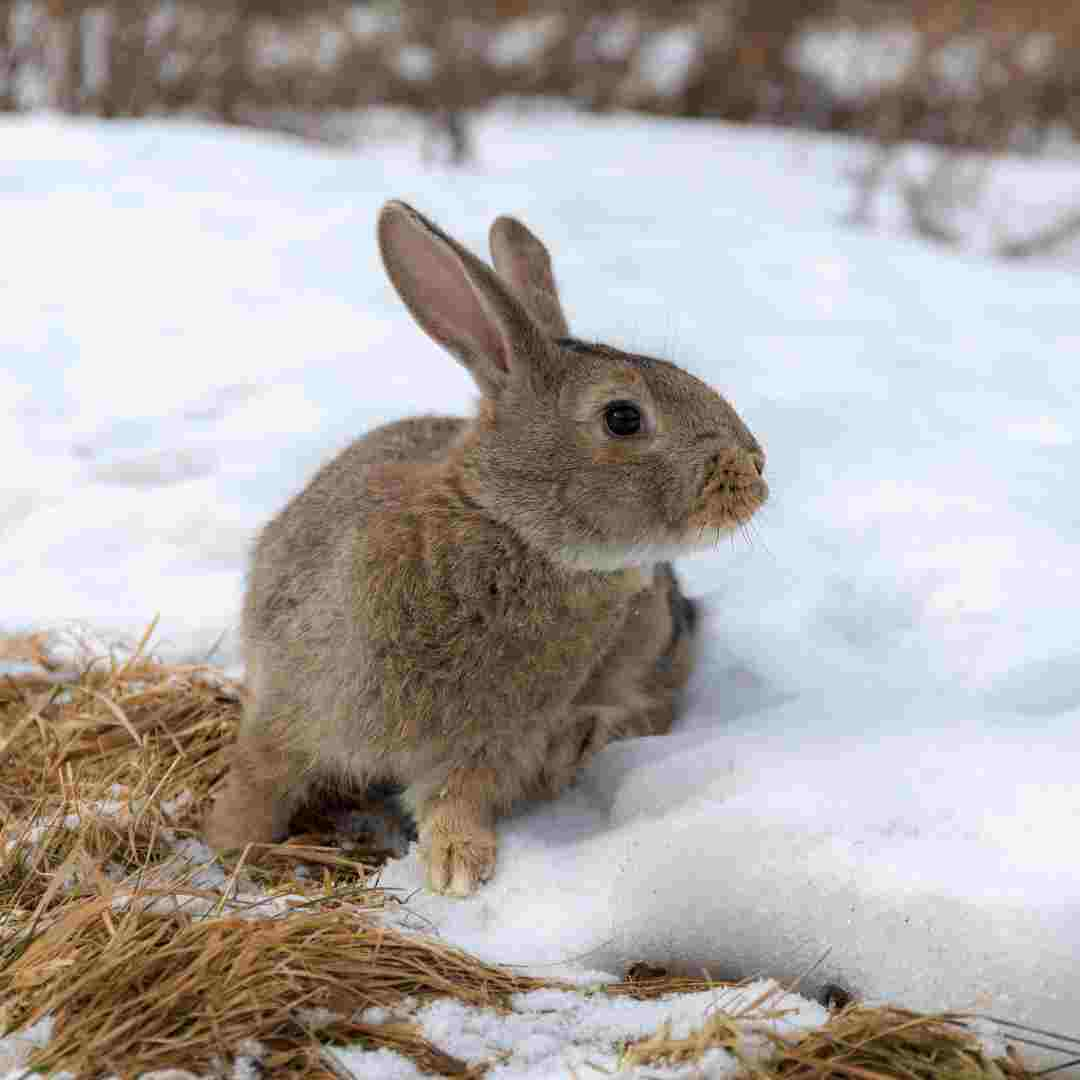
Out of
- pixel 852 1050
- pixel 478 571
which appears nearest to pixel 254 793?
pixel 478 571

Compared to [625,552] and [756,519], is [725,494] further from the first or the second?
[756,519]

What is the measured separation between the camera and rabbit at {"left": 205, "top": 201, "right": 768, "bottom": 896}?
2.51 meters

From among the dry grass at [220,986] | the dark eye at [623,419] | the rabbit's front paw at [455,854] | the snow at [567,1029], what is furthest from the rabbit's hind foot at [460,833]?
the dark eye at [623,419]

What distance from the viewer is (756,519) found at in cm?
366

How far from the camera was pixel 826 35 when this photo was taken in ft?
36.5

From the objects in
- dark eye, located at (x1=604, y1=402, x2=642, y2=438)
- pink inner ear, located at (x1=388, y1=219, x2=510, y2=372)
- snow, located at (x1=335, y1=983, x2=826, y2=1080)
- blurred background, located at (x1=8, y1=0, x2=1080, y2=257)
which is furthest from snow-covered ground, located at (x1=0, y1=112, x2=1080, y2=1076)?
blurred background, located at (x1=8, y1=0, x2=1080, y2=257)

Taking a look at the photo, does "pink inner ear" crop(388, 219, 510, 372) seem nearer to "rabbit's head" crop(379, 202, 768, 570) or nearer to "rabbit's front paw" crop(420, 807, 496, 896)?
"rabbit's head" crop(379, 202, 768, 570)

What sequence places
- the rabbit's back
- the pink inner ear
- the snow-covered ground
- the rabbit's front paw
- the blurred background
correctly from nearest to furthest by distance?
the snow-covered ground < the rabbit's front paw < the pink inner ear < the rabbit's back < the blurred background

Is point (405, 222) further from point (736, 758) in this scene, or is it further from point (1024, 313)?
point (1024, 313)

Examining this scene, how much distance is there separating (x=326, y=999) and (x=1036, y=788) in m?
1.32

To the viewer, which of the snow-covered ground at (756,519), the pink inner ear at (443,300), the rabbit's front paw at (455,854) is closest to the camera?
the snow-covered ground at (756,519)

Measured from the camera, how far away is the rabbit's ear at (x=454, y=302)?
8.30ft

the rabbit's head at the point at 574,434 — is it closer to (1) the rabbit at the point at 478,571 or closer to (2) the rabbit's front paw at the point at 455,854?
(1) the rabbit at the point at 478,571

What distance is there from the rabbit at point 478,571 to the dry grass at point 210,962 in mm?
196
